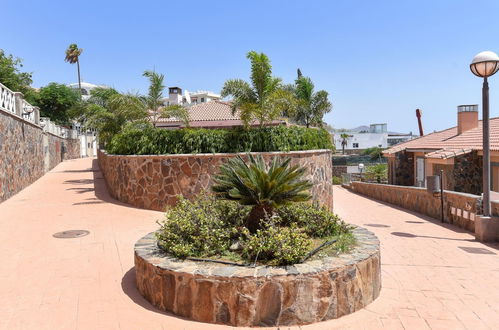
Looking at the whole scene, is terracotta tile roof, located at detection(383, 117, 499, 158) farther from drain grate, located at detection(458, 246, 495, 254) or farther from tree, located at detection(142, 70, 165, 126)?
tree, located at detection(142, 70, 165, 126)

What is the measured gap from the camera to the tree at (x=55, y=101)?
145 feet

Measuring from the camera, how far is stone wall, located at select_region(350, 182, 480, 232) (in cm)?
1066

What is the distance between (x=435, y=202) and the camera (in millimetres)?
13289

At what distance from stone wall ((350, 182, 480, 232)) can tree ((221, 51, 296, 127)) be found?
655 cm

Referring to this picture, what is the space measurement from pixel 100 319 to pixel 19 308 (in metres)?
1.30

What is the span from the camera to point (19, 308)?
4934mm

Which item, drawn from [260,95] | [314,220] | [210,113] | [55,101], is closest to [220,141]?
[260,95]

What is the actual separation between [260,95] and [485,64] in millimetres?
7912

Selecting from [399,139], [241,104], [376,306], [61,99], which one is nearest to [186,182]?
[241,104]

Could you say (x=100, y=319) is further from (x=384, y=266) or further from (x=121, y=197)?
(x=121, y=197)

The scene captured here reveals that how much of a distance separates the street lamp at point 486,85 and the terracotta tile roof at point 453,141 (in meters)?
7.16

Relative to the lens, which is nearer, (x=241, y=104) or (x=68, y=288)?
(x=68, y=288)

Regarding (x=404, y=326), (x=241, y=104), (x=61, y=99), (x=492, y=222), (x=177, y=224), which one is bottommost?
(x=404, y=326)

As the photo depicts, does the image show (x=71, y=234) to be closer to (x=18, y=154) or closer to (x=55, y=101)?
(x=18, y=154)
